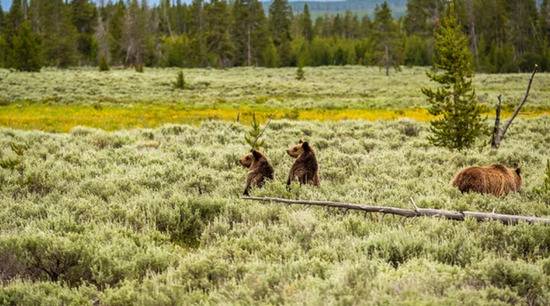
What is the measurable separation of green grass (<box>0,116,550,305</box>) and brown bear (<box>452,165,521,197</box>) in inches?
12.2

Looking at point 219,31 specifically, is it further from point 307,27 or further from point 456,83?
point 456,83

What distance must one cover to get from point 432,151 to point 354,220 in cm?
777

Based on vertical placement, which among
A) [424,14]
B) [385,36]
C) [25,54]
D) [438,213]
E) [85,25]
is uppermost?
[424,14]

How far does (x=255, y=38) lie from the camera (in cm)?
8525

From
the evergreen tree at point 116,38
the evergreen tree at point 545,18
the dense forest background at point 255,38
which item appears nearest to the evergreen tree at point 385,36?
the dense forest background at point 255,38

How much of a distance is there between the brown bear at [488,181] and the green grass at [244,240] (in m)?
0.31

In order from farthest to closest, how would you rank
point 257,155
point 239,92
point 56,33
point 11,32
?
point 56,33 < point 11,32 < point 239,92 < point 257,155

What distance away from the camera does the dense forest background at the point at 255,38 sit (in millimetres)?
71812

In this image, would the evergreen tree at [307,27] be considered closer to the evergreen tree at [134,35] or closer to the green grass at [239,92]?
the evergreen tree at [134,35]

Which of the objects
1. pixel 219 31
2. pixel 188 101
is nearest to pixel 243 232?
pixel 188 101

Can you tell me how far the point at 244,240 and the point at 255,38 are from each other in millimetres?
81758

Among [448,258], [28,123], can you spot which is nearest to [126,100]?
[28,123]

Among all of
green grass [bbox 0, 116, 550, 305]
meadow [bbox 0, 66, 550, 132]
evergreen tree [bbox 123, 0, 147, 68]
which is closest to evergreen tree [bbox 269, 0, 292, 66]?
evergreen tree [bbox 123, 0, 147, 68]

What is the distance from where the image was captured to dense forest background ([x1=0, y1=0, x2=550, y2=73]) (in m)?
71.8
